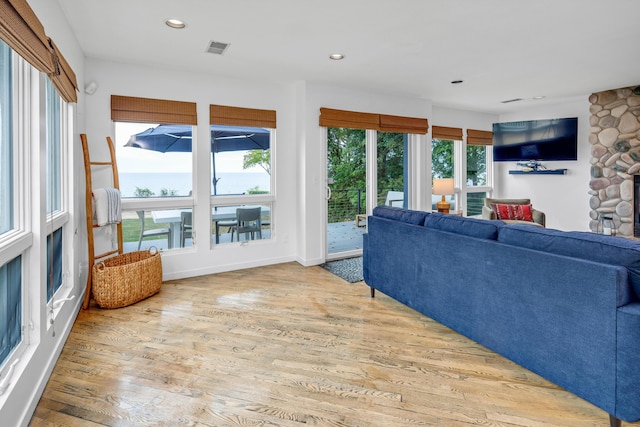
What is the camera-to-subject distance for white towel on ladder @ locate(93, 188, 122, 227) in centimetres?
326

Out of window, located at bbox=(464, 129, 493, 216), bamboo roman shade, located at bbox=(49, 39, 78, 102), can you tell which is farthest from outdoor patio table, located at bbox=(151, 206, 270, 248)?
window, located at bbox=(464, 129, 493, 216)

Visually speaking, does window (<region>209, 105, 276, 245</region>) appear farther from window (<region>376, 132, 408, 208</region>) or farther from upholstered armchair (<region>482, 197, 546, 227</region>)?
upholstered armchair (<region>482, 197, 546, 227</region>)

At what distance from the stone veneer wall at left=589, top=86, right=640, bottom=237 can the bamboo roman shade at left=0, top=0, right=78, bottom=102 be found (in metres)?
6.42

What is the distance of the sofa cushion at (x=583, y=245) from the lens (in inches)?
63.8

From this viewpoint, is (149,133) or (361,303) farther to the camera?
(149,133)

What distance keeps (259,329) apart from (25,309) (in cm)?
144

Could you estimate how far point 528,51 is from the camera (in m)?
3.47

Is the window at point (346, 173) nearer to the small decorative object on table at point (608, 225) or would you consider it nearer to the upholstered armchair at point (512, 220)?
the upholstered armchair at point (512, 220)

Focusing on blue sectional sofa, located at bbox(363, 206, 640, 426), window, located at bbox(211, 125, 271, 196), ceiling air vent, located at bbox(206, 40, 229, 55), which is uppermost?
ceiling air vent, located at bbox(206, 40, 229, 55)

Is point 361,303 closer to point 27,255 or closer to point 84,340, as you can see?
point 84,340

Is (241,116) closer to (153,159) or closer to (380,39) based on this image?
(153,159)

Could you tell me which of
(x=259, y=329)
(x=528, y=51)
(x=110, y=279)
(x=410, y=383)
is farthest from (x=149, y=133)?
(x=528, y=51)

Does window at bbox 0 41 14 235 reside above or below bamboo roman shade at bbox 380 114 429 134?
below

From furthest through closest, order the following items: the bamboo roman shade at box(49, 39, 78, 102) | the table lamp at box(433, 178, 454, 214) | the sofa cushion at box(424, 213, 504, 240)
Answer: the table lamp at box(433, 178, 454, 214)
the sofa cushion at box(424, 213, 504, 240)
the bamboo roman shade at box(49, 39, 78, 102)
